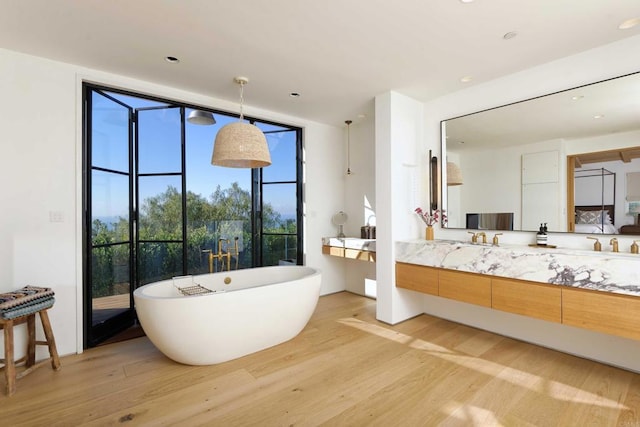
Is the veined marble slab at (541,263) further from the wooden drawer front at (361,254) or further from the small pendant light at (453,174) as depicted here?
the small pendant light at (453,174)

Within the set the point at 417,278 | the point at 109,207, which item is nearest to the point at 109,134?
the point at 109,207

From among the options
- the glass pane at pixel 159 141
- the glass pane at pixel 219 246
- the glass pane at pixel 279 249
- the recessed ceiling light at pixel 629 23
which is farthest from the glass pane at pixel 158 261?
the recessed ceiling light at pixel 629 23

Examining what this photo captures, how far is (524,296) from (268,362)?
2300 mm

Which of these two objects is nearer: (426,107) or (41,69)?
(41,69)

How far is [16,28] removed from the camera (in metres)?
2.40

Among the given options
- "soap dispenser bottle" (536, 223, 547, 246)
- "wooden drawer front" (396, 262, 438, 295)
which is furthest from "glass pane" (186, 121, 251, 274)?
"soap dispenser bottle" (536, 223, 547, 246)

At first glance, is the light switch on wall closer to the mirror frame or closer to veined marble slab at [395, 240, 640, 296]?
veined marble slab at [395, 240, 640, 296]

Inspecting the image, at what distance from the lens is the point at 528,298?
106 inches

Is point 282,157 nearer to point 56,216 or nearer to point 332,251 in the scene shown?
point 332,251

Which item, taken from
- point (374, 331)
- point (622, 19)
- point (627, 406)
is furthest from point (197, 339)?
point (622, 19)

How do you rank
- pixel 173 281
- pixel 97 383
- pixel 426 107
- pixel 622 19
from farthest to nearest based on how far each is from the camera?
pixel 426 107
pixel 173 281
pixel 97 383
pixel 622 19

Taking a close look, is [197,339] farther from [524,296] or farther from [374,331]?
[524,296]

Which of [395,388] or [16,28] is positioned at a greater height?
[16,28]

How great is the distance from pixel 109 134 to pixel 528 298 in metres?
4.40
